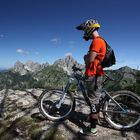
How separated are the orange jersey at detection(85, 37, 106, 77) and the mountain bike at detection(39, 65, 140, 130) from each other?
1.29ft

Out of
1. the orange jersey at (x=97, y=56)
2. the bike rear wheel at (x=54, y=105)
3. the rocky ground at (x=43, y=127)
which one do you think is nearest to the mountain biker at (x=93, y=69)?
the orange jersey at (x=97, y=56)

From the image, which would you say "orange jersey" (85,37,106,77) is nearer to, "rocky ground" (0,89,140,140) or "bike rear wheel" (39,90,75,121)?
"bike rear wheel" (39,90,75,121)

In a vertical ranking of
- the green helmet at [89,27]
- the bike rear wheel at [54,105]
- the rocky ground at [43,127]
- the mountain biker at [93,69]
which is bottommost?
the rocky ground at [43,127]

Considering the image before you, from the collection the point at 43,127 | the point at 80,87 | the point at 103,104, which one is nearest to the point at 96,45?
the point at 80,87

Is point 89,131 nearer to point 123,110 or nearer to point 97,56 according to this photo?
point 123,110

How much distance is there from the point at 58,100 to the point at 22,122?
159 cm

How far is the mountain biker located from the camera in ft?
22.4

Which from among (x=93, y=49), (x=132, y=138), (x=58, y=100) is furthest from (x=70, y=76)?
(x=132, y=138)

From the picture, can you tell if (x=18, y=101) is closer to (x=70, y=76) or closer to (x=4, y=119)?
(x=4, y=119)

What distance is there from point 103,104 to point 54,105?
6.77 feet

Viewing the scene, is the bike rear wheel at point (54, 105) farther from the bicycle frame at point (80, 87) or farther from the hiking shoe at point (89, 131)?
the hiking shoe at point (89, 131)

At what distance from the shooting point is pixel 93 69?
7.02 metres

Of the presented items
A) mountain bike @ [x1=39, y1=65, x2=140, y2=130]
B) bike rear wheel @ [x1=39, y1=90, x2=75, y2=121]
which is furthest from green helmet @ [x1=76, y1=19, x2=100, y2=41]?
bike rear wheel @ [x1=39, y1=90, x2=75, y2=121]

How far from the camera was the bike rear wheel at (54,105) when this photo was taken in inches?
320
